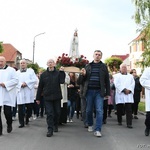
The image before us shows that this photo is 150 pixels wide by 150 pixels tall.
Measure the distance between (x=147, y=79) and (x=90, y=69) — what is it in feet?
4.99

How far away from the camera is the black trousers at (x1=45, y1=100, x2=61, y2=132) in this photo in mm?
8922

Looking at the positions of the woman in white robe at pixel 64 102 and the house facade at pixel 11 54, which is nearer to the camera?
the woman in white robe at pixel 64 102

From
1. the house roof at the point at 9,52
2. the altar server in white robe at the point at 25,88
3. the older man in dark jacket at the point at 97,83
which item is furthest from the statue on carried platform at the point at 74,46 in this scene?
the house roof at the point at 9,52

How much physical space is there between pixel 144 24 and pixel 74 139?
17.9m

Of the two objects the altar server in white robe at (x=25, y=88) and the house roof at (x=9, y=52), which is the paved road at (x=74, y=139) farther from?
the house roof at (x=9, y=52)

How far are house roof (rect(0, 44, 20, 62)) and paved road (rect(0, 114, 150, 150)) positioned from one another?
80.3 metres

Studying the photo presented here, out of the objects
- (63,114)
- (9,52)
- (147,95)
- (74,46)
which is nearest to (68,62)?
(63,114)

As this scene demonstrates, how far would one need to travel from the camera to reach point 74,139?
840cm

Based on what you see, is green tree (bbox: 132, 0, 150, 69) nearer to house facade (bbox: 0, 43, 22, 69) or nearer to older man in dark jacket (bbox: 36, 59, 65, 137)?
older man in dark jacket (bbox: 36, 59, 65, 137)

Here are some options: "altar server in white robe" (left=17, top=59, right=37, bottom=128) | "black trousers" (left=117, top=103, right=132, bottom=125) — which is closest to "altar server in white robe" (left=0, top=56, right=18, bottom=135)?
"altar server in white robe" (left=17, top=59, right=37, bottom=128)

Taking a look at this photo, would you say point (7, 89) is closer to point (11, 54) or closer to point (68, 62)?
point (68, 62)

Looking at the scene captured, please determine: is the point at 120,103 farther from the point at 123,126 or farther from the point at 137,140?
the point at 137,140

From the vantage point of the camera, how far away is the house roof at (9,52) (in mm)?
89125

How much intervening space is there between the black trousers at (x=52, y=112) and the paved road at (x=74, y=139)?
31cm
